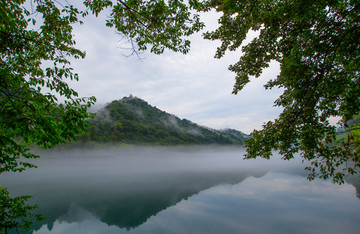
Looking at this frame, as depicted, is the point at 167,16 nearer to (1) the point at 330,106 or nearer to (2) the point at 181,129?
(1) the point at 330,106

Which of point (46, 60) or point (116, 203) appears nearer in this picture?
point (46, 60)

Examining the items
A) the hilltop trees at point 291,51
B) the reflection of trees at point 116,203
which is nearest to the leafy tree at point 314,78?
the hilltop trees at point 291,51

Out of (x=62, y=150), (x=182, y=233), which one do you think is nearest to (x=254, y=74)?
(x=182, y=233)

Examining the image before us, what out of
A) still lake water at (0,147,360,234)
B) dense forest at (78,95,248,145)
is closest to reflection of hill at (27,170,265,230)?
still lake water at (0,147,360,234)

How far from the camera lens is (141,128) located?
108m

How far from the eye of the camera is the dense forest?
312 ft

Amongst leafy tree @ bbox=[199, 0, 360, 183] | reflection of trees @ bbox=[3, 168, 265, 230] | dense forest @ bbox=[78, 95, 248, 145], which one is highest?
dense forest @ bbox=[78, 95, 248, 145]

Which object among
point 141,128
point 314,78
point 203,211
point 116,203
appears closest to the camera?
point 314,78

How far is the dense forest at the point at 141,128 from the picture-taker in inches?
3743

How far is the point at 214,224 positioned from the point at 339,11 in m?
17.5

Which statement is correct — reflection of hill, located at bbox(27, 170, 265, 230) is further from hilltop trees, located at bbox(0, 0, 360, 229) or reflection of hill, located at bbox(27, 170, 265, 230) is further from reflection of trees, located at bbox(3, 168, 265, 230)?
hilltop trees, located at bbox(0, 0, 360, 229)

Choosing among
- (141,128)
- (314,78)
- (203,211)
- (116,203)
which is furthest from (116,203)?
(141,128)

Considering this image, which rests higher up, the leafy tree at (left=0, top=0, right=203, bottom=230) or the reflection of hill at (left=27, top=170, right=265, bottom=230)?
the leafy tree at (left=0, top=0, right=203, bottom=230)

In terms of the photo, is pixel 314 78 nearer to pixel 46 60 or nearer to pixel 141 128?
pixel 46 60
